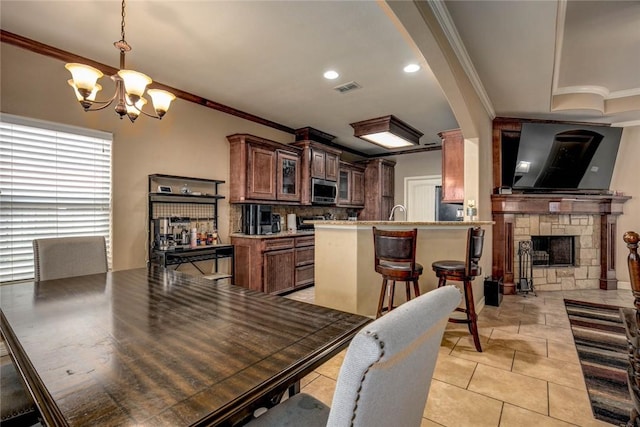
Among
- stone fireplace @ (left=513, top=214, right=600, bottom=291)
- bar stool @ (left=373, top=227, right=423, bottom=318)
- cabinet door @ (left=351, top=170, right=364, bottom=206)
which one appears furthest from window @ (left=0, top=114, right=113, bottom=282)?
stone fireplace @ (left=513, top=214, right=600, bottom=291)

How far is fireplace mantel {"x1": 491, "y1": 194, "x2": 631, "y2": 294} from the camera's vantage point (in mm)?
4438

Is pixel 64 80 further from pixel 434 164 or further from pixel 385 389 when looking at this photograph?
pixel 434 164

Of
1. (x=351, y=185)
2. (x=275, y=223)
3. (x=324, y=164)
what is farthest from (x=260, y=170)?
(x=351, y=185)

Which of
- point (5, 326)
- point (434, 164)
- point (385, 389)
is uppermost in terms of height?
point (434, 164)

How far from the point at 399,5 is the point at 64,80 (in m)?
3.02

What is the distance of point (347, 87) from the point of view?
350 cm

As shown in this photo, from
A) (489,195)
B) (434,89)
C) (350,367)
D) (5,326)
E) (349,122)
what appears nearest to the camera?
(350,367)

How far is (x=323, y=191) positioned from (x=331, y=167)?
1.59 feet

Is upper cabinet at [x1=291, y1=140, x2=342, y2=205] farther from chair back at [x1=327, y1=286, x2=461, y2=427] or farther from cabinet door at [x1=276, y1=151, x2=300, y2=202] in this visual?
chair back at [x1=327, y1=286, x2=461, y2=427]

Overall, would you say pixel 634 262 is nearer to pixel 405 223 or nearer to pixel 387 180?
pixel 405 223

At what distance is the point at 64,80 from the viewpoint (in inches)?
111

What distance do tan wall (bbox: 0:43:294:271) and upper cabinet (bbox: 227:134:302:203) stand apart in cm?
17

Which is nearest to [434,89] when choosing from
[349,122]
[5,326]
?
[349,122]

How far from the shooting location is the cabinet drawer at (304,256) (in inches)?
183
